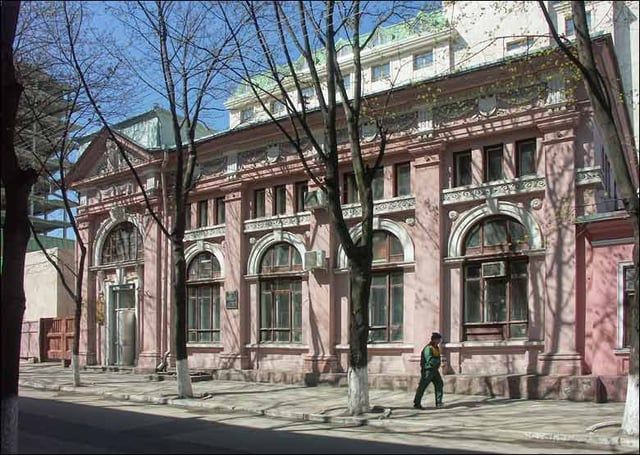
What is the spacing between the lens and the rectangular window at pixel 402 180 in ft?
63.0

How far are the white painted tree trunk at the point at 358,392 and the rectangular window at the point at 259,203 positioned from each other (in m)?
9.11

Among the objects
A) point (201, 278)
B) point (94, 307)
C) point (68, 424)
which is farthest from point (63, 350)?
point (68, 424)

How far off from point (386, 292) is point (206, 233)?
725 centimetres

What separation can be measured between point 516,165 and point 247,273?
911 centimetres

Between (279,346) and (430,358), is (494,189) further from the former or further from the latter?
(279,346)

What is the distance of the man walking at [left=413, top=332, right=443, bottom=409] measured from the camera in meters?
14.7

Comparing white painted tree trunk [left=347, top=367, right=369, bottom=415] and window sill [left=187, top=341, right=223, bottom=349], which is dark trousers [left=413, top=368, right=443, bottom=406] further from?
window sill [left=187, top=341, right=223, bottom=349]

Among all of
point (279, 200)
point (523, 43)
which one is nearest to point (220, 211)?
point (279, 200)

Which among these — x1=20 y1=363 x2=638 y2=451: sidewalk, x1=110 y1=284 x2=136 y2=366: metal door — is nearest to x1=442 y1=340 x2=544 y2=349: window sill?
x1=20 y1=363 x2=638 y2=451: sidewalk

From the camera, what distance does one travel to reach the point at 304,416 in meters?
14.3

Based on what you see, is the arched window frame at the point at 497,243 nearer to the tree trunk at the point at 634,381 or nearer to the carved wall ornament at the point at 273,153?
the tree trunk at the point at 634,381

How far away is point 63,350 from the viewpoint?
1179 inches

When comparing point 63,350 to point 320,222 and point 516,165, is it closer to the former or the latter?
point 320,222

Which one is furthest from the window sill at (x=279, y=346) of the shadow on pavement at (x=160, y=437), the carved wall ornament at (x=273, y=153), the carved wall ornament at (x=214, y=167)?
the shadow on pavement at (x=160, y=437)
